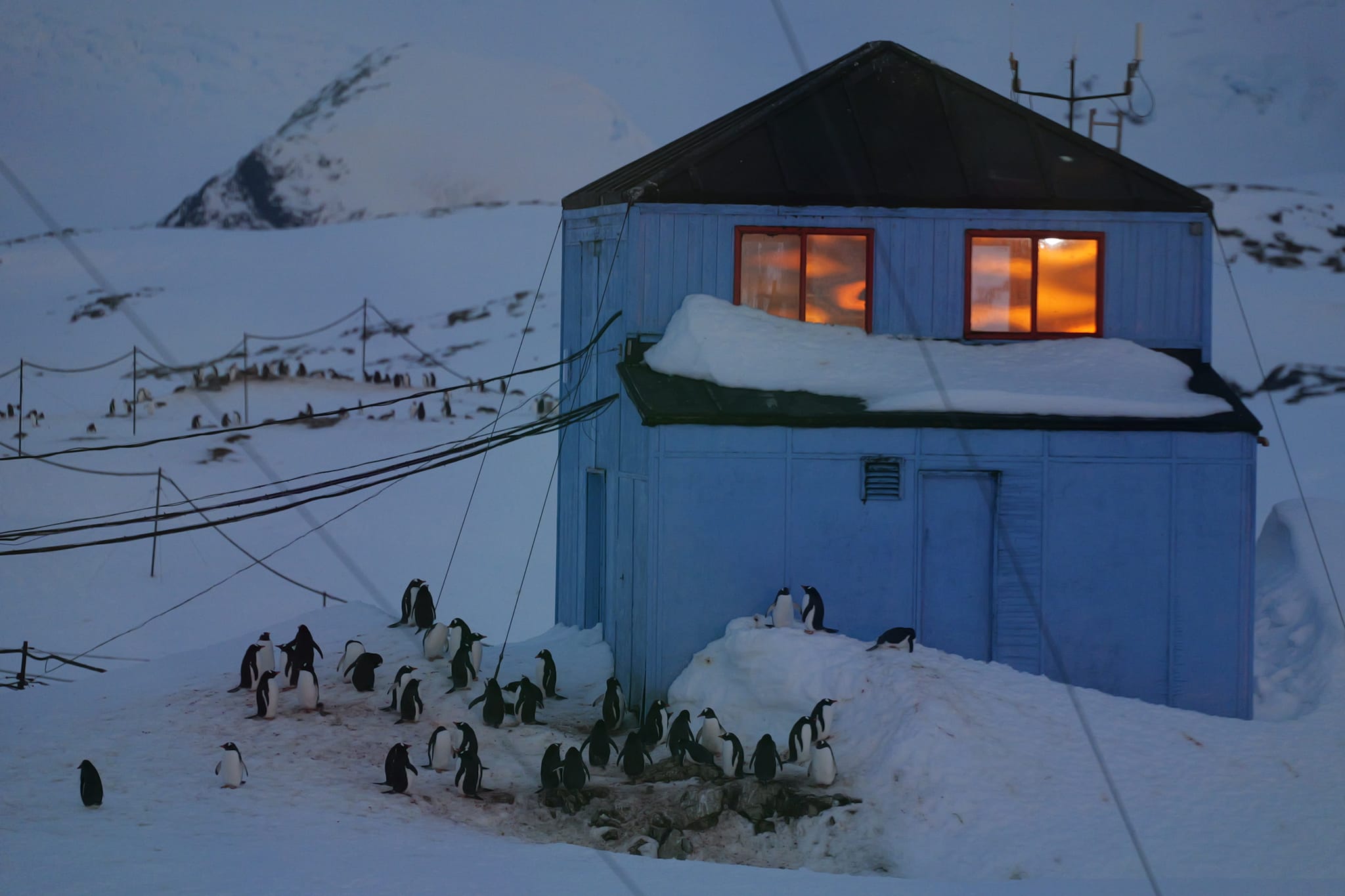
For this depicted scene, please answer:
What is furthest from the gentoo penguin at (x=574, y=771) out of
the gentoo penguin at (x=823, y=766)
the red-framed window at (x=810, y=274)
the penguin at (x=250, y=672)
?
the red-framed window at (x=810, y=274)

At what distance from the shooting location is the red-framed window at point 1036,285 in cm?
1492

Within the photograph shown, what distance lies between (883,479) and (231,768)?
6.98m

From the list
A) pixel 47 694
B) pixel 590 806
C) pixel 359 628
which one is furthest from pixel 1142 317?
pixel 47 694

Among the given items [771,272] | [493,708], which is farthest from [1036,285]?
[493,708]

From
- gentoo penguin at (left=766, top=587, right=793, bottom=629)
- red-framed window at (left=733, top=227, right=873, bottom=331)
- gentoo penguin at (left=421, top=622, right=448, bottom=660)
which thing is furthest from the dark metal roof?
gentoo penguin at (left=421, top=622, right=448, bottom=660)

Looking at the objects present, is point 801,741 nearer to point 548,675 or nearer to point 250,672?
point 548,675

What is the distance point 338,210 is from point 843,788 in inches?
2374

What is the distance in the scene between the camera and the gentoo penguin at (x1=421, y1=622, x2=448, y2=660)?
15.4 m

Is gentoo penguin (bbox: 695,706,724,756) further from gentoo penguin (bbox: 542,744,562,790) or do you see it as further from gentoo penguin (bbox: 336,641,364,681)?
gentoo penguin (bbox: 336,641,364,681)

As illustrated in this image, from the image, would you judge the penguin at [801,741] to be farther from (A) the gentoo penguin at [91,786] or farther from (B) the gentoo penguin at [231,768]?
(A) the gentoo penguin at [91,786]

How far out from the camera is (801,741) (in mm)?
10992

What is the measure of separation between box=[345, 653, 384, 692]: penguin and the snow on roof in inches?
188

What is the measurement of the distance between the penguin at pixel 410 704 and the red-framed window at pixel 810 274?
18.8 ft

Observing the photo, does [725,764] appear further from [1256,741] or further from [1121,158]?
[1121,158]
